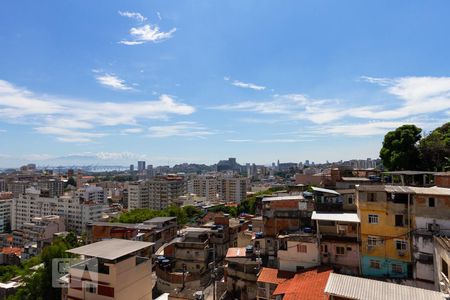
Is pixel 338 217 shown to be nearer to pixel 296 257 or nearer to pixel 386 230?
pixel 386 230

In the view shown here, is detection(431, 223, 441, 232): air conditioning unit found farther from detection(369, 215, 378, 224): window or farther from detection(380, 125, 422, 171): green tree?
detection(380, 125, 422, 171): green tree

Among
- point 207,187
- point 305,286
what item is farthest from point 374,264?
point 207,187

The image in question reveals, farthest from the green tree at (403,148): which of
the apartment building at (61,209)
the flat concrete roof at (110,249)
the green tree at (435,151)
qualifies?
the apartment building at (61,209)

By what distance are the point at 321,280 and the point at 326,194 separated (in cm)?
827

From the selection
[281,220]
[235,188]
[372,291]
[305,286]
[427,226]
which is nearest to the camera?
[372,291]

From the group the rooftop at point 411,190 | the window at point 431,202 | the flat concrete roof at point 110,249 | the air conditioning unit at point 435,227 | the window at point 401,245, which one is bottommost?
the window at point 401,245

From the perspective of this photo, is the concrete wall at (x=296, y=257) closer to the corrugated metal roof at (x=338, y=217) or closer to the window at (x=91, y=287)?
the corrugated metal roof at (x=338, y=217)

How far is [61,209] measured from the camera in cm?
6956

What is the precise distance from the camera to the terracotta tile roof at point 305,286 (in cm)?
1555

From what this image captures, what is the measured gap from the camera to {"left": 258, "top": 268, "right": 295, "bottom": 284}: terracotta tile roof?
18948 millimetres

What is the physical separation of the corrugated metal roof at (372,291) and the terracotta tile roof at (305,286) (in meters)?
2.52

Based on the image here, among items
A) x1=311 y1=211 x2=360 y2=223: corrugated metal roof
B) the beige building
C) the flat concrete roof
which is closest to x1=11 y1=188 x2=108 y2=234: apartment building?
the flat concrete roof

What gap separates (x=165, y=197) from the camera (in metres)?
81.6

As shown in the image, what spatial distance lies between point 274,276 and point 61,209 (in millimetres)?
63537
